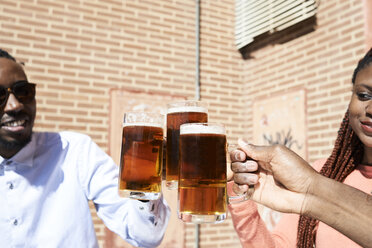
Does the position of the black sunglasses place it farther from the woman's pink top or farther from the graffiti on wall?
the graffiti on wall

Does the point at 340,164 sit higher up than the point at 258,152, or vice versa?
the point at 258,152

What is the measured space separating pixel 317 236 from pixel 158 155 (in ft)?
3.02

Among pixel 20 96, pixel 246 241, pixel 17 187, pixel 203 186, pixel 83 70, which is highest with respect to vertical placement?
pixel 83 70

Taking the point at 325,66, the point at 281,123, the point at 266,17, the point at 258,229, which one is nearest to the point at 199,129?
the point at 258,229

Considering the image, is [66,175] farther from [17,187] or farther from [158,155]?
[158,155]

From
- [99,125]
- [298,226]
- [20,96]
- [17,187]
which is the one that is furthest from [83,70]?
[298,226]

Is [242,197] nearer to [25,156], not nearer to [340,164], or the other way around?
[340,164]

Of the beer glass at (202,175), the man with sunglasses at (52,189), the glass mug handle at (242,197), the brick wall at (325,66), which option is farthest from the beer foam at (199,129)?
the brick wall at (325,66)

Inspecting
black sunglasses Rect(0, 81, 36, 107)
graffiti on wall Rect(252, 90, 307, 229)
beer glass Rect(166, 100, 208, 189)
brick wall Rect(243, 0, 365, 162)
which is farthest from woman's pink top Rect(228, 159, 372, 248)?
graffiti on wall Rect(252, 90, 307, 229)

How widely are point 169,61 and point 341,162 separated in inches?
126

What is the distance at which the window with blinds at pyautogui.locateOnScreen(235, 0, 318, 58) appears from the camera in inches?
163

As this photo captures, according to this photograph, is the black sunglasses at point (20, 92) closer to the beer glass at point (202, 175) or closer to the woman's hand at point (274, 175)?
the beer glass at point (202, 175)

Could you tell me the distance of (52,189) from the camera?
2.04 metres

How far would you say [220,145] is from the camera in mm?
1326
